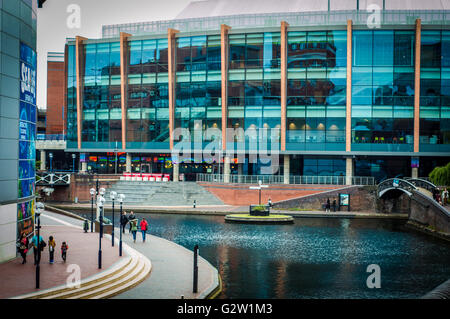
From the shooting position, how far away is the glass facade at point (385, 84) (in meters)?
65.7

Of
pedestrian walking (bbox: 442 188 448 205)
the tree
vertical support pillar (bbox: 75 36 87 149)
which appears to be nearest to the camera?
pedestrian walking (bbox: 442 188 448 205)

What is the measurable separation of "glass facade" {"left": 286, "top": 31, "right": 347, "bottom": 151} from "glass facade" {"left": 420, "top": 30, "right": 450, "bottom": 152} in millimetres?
9352

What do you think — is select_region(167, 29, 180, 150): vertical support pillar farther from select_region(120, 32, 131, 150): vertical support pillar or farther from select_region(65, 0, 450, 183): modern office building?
select_region(120, 32, 131, 150): vertical support pillar

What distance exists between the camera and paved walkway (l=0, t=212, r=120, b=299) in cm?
2123

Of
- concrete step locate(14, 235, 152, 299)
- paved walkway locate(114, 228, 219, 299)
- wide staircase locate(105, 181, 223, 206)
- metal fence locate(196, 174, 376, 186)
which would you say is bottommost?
paved walkway locate(114, 228, 219, 299)

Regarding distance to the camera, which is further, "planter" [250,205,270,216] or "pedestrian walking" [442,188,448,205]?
"planter" [250,205,270,216]

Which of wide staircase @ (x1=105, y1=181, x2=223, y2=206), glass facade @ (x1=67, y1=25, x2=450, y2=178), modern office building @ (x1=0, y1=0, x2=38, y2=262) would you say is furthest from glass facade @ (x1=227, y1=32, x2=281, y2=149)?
modern office building @ (x1=0, y1=0, x2=38, y2=262)

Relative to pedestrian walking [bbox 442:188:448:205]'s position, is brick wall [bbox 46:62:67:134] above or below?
above

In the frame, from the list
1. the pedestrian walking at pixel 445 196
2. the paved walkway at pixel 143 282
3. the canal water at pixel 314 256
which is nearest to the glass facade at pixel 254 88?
the canal water at pixel 314 256

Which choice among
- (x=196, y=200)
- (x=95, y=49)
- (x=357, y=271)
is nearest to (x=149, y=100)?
(x=95, y=49)

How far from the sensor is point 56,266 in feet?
82.9

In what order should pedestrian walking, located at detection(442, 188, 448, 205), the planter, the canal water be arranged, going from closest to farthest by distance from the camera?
the canal water
pedestrian walking, located at detection(442, 188, 448, 205)
the planter

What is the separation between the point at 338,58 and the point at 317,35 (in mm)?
3830

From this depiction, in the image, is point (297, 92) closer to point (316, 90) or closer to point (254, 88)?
point (316, 90)
